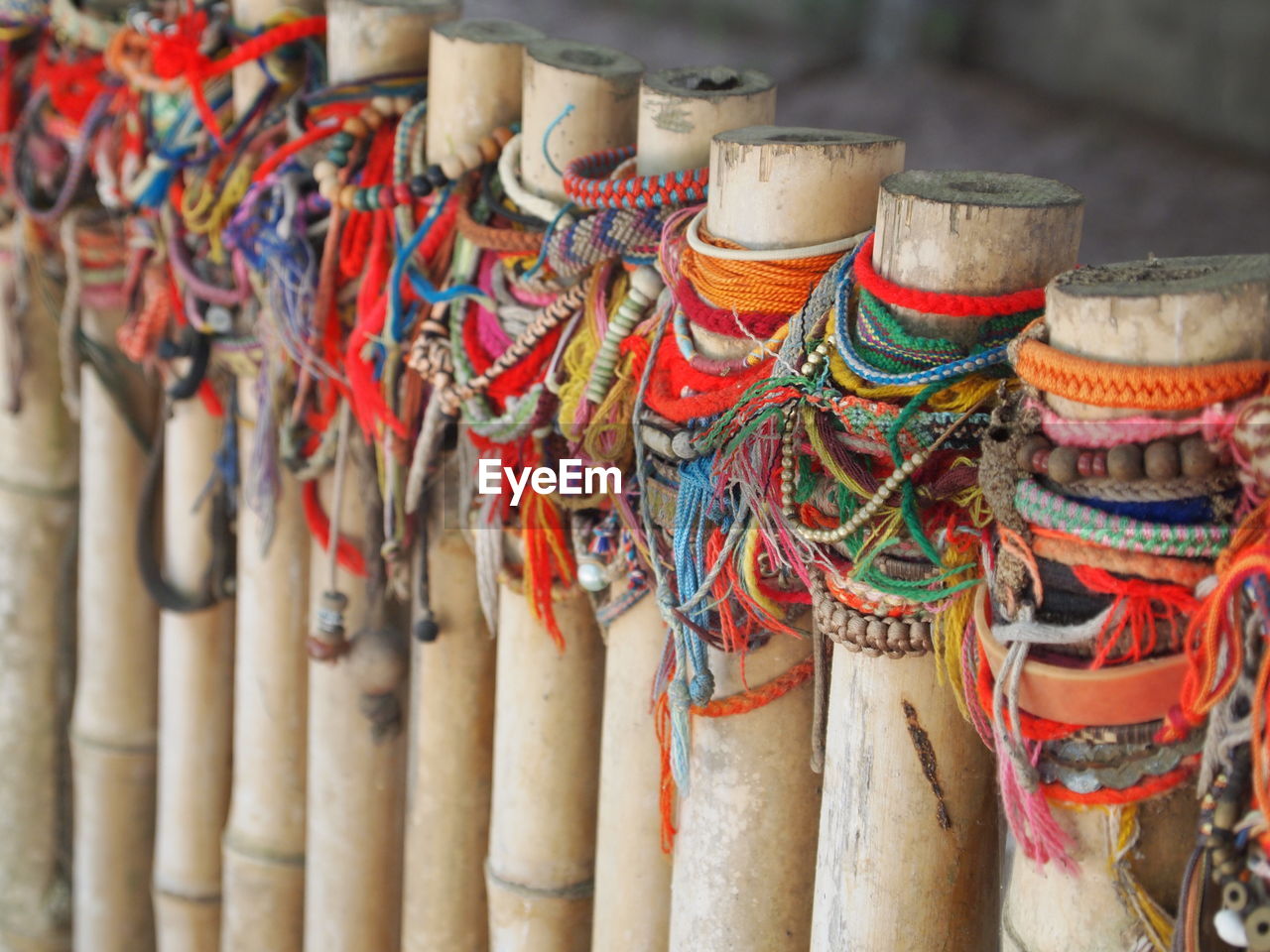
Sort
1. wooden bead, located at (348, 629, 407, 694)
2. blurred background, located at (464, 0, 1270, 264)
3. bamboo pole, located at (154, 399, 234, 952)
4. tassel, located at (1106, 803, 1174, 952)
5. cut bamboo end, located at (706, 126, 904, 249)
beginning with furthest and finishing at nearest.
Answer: blurred background, located at (464, 0, 1270, 264) → bamboo pole, located at (154, 399, 234, 952) → wooden bead, located at (348, 629, 407, 694) → cut bamboo end, located at (706, 126, 904, 249) → tassel, located at (1106, 803, 1174, 952)

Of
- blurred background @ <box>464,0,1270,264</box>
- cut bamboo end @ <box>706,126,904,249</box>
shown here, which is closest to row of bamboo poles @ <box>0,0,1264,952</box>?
cut bamboo end @ <box>706,126,904,249</box>

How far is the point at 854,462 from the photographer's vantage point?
846mm

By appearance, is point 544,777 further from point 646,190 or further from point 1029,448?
point 1029,448

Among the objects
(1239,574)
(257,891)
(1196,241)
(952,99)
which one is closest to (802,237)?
(1239,574)

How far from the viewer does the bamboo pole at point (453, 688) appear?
1149mm

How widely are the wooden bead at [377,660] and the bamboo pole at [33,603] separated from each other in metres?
0.54

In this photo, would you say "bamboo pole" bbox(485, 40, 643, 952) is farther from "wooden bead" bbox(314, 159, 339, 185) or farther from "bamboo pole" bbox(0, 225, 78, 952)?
"bamboo pole" bbox(0, 225, 78, 952)

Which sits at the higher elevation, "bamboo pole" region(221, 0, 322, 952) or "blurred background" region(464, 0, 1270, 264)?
"blurred background" region(464, 0, 1270, 264)

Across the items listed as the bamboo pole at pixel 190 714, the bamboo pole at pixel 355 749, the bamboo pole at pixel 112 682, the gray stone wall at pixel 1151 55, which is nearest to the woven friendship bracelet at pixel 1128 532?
the bamboo pole at pixel 355 749

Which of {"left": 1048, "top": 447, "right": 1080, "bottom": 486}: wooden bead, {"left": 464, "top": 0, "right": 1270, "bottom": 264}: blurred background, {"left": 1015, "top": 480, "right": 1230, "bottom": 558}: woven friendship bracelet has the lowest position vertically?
{"left": 1015, "top": 480, "right": 1230, "bottom": 558}: woven friendship bracelet

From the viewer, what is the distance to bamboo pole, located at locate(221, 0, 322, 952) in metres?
1.38

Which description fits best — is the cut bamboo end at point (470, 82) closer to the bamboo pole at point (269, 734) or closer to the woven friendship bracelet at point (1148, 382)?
the bamboo pole at point (269, 734)

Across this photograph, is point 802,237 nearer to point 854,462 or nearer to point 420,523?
point 854,462

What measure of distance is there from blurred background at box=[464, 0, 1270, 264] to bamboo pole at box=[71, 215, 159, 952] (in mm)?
2136
